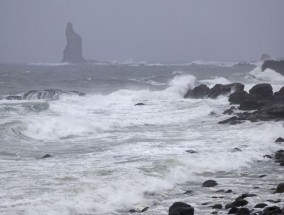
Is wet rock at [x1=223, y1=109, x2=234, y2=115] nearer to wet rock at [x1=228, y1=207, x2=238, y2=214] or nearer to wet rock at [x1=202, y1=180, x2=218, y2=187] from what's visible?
wet rock at [x1=202, y1=180, x2=218, y2=187]

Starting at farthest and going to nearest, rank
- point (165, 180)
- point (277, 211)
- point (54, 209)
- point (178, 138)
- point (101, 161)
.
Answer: point (178, 138)
point (101, 161)
point (165, 180)
point (54, 209)
point (277, 211)

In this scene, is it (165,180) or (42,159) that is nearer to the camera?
(165,180)

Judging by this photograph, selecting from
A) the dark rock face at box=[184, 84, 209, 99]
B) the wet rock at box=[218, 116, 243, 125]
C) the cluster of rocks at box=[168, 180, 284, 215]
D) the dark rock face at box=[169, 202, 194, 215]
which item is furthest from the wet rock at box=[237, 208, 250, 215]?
the dark rock face at box=[184, 84, 209, 99]

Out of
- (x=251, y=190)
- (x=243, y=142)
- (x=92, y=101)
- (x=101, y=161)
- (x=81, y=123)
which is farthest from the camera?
(x=92, y=101)

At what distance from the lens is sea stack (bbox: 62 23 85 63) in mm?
154750

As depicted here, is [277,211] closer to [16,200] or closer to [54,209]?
[54,209]

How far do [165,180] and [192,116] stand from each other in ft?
53.8

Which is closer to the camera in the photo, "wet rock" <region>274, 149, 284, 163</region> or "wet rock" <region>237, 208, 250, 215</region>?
"wet rock" <region>237, 208, 250, 215</region>

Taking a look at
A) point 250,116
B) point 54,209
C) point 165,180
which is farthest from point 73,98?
point 54,209

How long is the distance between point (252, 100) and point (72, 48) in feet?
434

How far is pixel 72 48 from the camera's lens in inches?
6211

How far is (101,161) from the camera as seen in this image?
16250mm

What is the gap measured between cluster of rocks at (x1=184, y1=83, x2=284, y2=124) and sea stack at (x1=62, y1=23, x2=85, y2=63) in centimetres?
11878

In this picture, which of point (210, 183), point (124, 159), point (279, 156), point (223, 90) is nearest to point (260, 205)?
point (210, 183)
